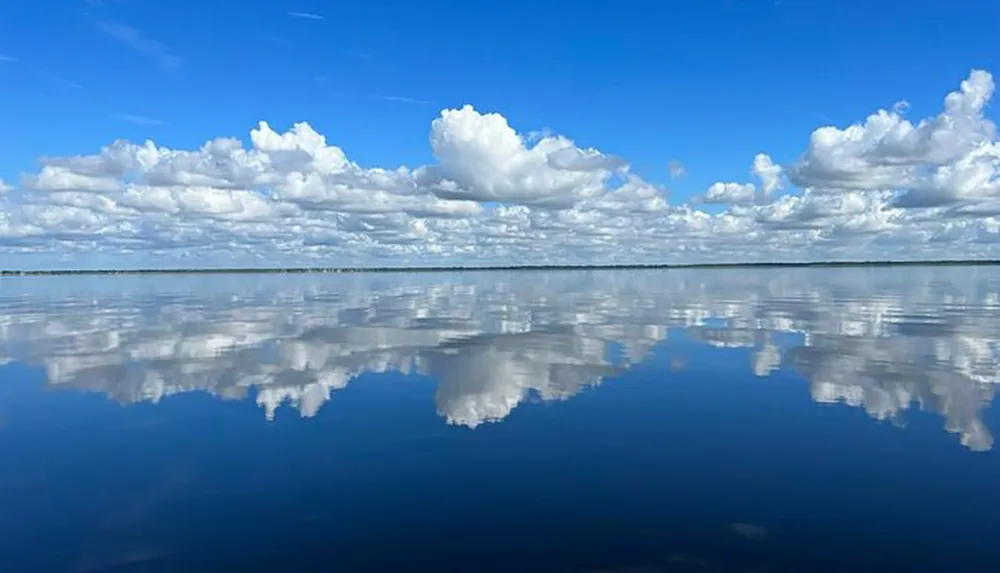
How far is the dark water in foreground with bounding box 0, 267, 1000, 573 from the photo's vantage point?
8.76m

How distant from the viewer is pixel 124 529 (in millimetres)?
9586

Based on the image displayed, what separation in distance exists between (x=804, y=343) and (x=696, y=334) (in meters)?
5.40

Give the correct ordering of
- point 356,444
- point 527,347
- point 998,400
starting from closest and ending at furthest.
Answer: point 356,444 < point 998,400 < point 527,347

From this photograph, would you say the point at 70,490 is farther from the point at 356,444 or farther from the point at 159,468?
the point at 356,444

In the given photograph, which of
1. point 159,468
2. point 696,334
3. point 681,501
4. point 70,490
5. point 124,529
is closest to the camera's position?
point 124,529

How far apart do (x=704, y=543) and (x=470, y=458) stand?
197 inches

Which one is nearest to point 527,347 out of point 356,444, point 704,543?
point 356,444

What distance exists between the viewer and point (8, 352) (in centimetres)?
2872

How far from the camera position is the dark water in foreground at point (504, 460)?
28.7 feet

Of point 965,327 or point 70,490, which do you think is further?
point 965,327

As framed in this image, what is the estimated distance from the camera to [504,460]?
12.4 metres

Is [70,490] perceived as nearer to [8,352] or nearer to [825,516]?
[825,516]

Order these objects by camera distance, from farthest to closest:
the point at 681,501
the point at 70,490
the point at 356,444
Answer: the point at 356,444 < the point at 70,490 < the point at 681,501

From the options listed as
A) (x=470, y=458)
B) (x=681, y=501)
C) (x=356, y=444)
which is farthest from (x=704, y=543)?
(x=356, y=444)
